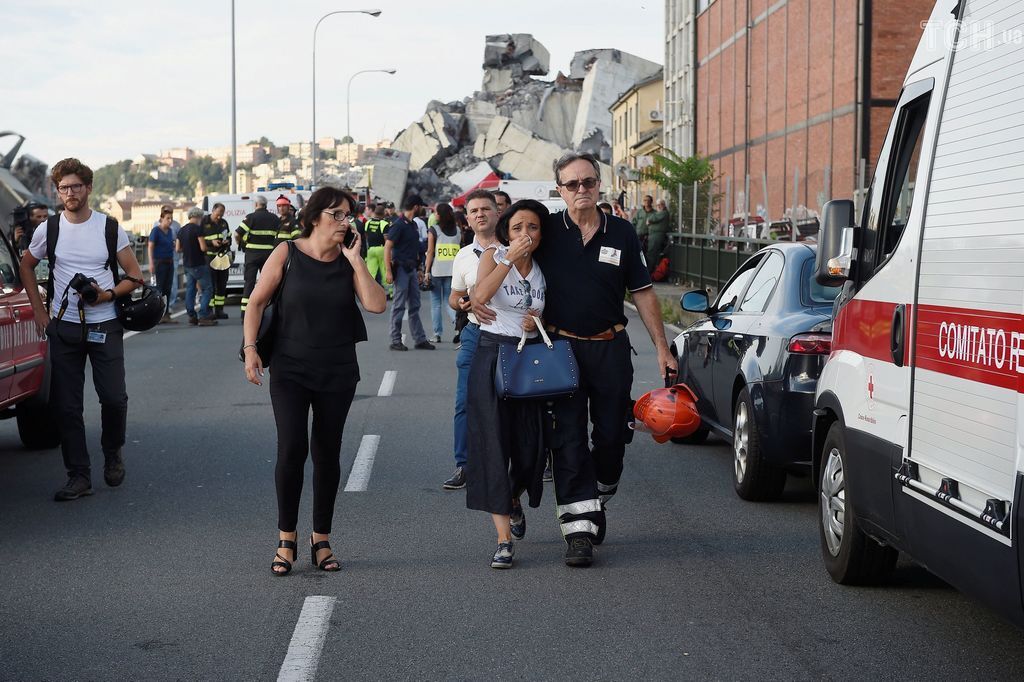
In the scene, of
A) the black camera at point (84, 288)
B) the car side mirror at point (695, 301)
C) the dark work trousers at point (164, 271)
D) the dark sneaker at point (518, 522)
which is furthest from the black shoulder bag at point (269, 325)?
the dark work trousers at point (164, 271)

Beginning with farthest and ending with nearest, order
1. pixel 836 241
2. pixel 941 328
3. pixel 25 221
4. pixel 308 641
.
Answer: pixel 25 221 < pixel 836 241 < pixel 308 641 < pixel 941 328

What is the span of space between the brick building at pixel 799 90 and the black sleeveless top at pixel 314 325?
12287 millimetres

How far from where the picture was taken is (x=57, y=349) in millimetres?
7977

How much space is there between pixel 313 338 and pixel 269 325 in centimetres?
20

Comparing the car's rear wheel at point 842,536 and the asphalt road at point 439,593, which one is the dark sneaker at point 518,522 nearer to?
the asphalt road at point 439,593

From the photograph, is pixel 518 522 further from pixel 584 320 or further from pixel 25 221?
pixel 25 221

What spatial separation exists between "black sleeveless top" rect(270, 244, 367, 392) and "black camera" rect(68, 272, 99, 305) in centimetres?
219

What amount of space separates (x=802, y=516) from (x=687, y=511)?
613mm

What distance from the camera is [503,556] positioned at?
6.18m

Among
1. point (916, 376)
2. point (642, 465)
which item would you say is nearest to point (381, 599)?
point (916, 376)

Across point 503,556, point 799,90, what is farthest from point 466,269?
point 799,90

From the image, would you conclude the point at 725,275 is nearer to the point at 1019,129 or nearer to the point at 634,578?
the point at 634,578

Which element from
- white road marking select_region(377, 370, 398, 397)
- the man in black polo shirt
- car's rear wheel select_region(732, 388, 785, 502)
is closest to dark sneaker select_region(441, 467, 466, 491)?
car's rear wheel select_region(732, 388, 785, 502)

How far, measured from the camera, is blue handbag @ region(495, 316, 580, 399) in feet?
20.1
